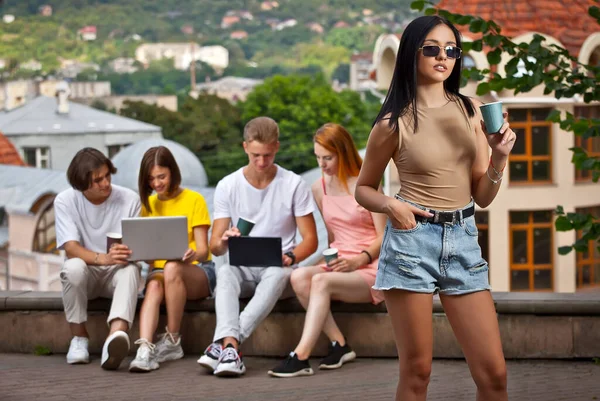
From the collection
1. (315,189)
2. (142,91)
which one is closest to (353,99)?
(142,91)

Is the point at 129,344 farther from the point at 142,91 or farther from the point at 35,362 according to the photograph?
the point at 142,91

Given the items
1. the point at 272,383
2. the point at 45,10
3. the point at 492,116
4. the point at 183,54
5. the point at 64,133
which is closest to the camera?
the point at 492,116

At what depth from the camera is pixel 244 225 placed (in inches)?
248

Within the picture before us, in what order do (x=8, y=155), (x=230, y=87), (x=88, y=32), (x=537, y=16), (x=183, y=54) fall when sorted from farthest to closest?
(x=183, y=54), (x=88, y=32), (x=230, y=87), (x=8, y=155), (x=537, y=16)

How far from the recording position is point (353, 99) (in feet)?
300

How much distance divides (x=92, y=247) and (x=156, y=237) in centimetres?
51

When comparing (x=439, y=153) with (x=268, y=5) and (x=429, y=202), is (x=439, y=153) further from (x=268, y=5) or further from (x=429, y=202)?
(x=268, y=5)

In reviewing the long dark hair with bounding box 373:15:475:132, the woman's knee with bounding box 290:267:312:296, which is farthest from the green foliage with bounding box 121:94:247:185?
the long dark hair with bounding box 373:15:475:132

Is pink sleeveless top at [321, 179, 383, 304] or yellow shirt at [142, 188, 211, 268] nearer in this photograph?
pink sleeveless top at [321, 179, 383, 304]

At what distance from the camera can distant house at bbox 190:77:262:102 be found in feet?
353

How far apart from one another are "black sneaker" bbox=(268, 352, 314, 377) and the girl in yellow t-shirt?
2.37 feet

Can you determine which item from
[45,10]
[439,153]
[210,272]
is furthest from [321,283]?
[45,10]

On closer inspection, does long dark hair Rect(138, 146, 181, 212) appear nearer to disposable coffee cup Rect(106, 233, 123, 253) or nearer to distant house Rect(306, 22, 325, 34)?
disposable coffee cup Rect(106, 233, 123, 253)

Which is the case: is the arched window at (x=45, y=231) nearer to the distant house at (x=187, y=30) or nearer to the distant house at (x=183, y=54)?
the distant house at (x=183, y=54)
